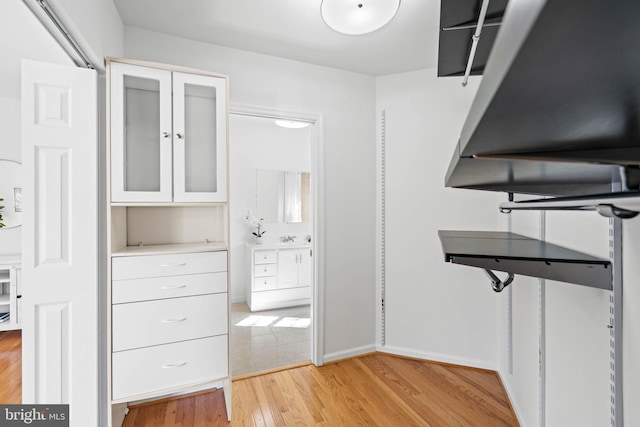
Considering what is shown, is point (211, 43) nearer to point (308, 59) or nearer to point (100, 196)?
point (308, 59)

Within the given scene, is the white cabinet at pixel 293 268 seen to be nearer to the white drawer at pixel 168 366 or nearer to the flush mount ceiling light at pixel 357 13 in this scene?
the white drawer at pixel 168 366

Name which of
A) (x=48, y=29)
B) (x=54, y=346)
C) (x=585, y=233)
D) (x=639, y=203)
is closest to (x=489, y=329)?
(x=585, y=233)

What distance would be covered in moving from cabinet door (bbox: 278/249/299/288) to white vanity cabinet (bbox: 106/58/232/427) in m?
1.97

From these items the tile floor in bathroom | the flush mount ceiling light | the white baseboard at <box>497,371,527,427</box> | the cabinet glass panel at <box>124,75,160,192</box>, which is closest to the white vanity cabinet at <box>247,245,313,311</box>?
the tile floor in bathroom

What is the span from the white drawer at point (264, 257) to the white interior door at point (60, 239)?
7.42 ft

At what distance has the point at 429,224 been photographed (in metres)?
2.54

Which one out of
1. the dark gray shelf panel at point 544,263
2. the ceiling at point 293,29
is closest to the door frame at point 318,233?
the ceiling at point 293,29

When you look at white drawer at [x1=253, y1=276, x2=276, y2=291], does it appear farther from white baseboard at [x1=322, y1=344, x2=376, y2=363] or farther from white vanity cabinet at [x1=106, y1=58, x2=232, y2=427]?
white vanity cabinet at [x1=106, y1=58, x2=232, y2=427]

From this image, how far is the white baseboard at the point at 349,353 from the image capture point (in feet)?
8.28

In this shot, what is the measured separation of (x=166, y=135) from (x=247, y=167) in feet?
7.89

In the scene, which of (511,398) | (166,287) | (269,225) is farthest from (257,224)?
(511,398)

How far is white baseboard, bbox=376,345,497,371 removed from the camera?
2404 millimetres

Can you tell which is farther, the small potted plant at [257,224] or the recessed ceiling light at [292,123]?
the small potted plant at [257,224]

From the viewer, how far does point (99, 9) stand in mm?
1544
